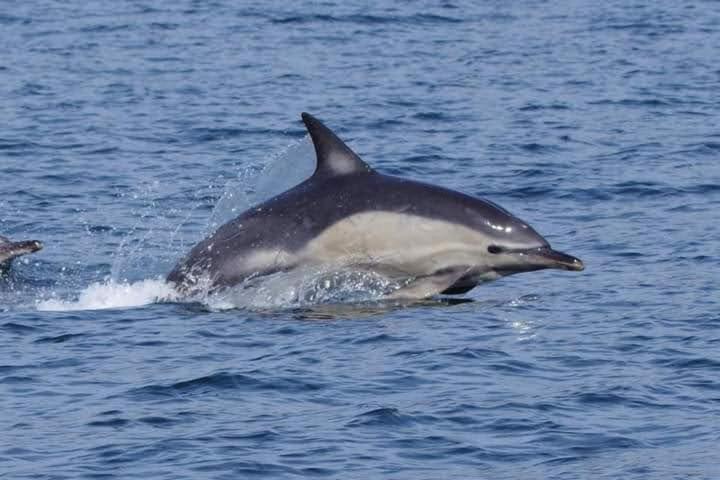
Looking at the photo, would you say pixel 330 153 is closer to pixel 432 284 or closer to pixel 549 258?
pixel 432 284

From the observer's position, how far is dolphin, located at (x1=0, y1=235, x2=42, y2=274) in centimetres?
2009

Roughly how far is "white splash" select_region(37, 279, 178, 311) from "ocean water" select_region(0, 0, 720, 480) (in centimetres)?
6

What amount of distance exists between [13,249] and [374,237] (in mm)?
4100

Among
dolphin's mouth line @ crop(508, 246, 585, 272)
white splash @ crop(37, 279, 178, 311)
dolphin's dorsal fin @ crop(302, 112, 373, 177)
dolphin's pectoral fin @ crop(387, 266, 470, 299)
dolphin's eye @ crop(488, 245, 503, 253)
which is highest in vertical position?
dolphin's dorsal fin @ crop(302, 112, 373, 177)

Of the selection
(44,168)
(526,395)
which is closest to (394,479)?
(526,395)

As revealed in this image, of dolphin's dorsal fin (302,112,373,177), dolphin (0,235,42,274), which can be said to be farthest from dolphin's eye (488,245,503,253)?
dolphin (0,235,42,274)

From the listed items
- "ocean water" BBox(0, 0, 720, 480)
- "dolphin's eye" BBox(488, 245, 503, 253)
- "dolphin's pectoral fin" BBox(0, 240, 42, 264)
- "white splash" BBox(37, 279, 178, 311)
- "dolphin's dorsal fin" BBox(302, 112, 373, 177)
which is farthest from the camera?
"dolphin's pectoral fin" BBox(0, 240, 42, 264)

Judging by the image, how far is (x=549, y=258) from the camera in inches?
748

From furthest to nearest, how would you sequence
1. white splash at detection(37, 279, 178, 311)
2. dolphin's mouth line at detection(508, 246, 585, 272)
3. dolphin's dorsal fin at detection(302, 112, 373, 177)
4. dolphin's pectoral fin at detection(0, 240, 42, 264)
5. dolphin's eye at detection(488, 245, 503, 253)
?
dolphin's pectoral fin at detection(0, 240, 42, 264), white splash at detection(37, 279, 178, 311), dolphin's eye at detection(488, 245, 503, 253), dolphin's mouth line at detection(508, 246, 585, 272), dolphin's dorsal fin at detection(302, 112, 373, 177)

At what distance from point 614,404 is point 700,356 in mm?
1768

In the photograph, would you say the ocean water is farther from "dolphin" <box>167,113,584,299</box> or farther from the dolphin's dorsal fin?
the dolphin's dorsal fin

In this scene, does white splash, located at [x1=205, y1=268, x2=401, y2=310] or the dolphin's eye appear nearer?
white splash, located at [x1=205, y1=268, x2=401, y2=310]

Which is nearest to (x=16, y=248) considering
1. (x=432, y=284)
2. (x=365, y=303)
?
(x=365, y=303)

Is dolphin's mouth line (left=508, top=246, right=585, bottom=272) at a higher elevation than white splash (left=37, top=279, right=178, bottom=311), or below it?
higher
